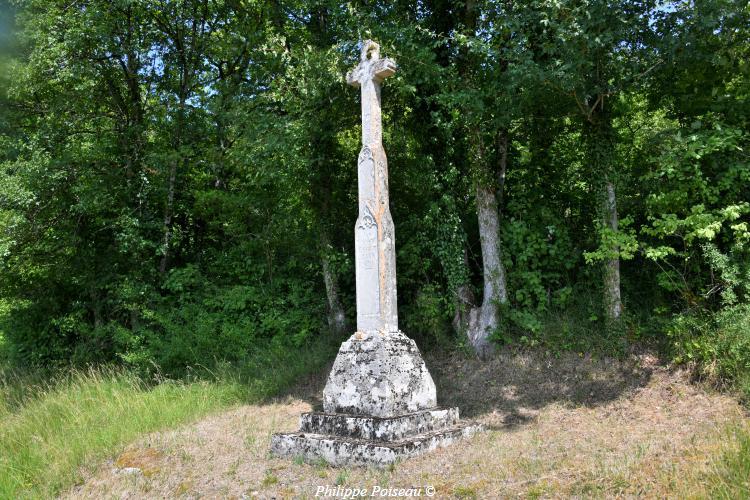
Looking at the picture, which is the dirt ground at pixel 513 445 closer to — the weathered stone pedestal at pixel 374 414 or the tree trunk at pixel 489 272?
the weathered stone pedestal at pixel 374 414

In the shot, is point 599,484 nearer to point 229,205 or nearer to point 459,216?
point 459,216

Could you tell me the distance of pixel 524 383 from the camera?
335 inches

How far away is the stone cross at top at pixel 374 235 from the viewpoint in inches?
260

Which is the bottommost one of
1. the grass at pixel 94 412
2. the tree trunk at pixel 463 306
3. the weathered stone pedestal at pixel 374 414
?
the grass at pixel 94 412

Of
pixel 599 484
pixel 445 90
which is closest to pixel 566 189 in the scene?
pixel 445 90

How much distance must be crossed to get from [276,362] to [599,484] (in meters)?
7.19

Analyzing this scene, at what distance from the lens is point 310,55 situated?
9.59 m

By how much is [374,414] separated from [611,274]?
14.9ft

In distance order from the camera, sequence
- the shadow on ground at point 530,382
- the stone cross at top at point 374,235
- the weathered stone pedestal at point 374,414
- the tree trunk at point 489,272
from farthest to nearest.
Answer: the tree trunk at point 489,272
the shadow on ground at point 530,382
the stone cross at top at point 374,235
the weathered stone pedestal at point 374,414

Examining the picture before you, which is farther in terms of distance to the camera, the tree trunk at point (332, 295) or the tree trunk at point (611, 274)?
the tree trunk at point (332, 295)

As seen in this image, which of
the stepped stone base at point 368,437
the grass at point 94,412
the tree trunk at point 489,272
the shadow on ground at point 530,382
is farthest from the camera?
the tree trunk at point 489,272

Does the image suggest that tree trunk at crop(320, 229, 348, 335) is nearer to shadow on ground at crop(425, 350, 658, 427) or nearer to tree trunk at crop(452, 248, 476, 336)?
tree trunk at crop(452, 248, 476, 336)

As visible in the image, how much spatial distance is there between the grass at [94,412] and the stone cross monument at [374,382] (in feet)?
7.66

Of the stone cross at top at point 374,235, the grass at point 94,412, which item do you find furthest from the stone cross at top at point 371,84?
the grass at point 94,412
